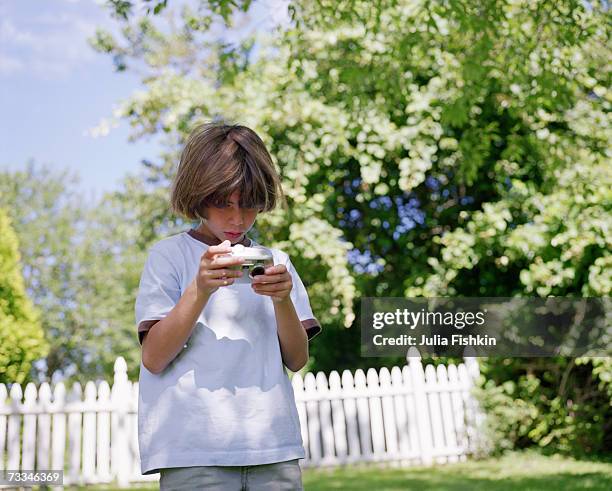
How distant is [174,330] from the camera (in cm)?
136

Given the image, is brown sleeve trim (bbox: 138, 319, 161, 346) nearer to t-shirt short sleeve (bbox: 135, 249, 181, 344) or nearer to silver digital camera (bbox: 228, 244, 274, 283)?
t-shirt short sleeve (bbox: 135, 249, 181, 344)

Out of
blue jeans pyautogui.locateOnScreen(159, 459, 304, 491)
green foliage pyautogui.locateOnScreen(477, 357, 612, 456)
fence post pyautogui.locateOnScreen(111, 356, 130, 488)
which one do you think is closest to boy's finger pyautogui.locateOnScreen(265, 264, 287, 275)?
blue jeans pyautogui.locateOnScreen(159, 459, 304, 491)

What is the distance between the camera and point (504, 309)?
7500 millimetres

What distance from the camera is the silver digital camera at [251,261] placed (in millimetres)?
1342

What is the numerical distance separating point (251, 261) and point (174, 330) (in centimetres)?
19

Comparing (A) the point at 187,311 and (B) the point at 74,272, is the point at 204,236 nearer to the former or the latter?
(A) the point at 187,311

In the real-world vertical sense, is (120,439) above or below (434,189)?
below

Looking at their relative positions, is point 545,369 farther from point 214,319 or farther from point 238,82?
point 214,319

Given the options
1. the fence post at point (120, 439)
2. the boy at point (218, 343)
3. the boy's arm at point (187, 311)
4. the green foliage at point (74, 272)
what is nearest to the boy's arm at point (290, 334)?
the boy at point (218, 343)

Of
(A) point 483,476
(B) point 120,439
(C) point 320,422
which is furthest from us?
(C) point 320,422

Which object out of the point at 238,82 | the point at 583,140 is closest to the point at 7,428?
the point at 238,82

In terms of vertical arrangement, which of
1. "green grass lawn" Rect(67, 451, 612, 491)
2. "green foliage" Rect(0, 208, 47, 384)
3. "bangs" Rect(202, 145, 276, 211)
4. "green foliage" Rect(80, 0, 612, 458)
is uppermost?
"green foliage" Rect(80, 0, 612, 458)

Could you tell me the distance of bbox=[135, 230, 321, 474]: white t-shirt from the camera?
4.51 feet

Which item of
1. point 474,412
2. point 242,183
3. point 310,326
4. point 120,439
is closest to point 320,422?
point 474,412
